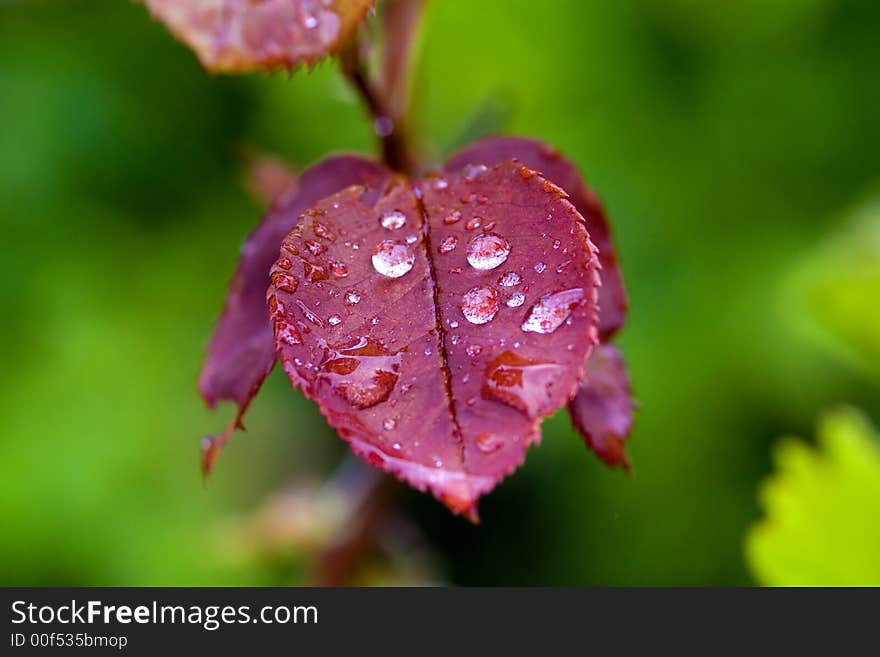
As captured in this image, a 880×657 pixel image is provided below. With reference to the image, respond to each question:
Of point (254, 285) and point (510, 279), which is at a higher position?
point (510, 279)

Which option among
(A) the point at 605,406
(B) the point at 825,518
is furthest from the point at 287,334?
(B) the point at 825,518

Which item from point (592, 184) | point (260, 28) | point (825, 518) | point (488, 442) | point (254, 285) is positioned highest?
point (260, 28)

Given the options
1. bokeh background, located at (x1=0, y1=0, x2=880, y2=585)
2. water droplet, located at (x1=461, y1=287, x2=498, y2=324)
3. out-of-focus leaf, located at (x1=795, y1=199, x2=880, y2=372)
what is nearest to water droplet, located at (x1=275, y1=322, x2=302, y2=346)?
water droplet, located at (x1=461, y1=287, x2=498, y2=324)

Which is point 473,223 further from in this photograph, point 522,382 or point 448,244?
point 522,382

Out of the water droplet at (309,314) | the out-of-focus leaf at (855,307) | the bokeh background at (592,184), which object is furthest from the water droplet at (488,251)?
the bokeh background at (592,184)

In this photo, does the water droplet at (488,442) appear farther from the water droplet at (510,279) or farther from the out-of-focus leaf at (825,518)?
the out-of-focus leaf at (825,518)

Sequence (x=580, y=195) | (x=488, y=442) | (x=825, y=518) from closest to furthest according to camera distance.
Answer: (x=488, y=442) < (x=580, y=195) < (x=825, y=518)
